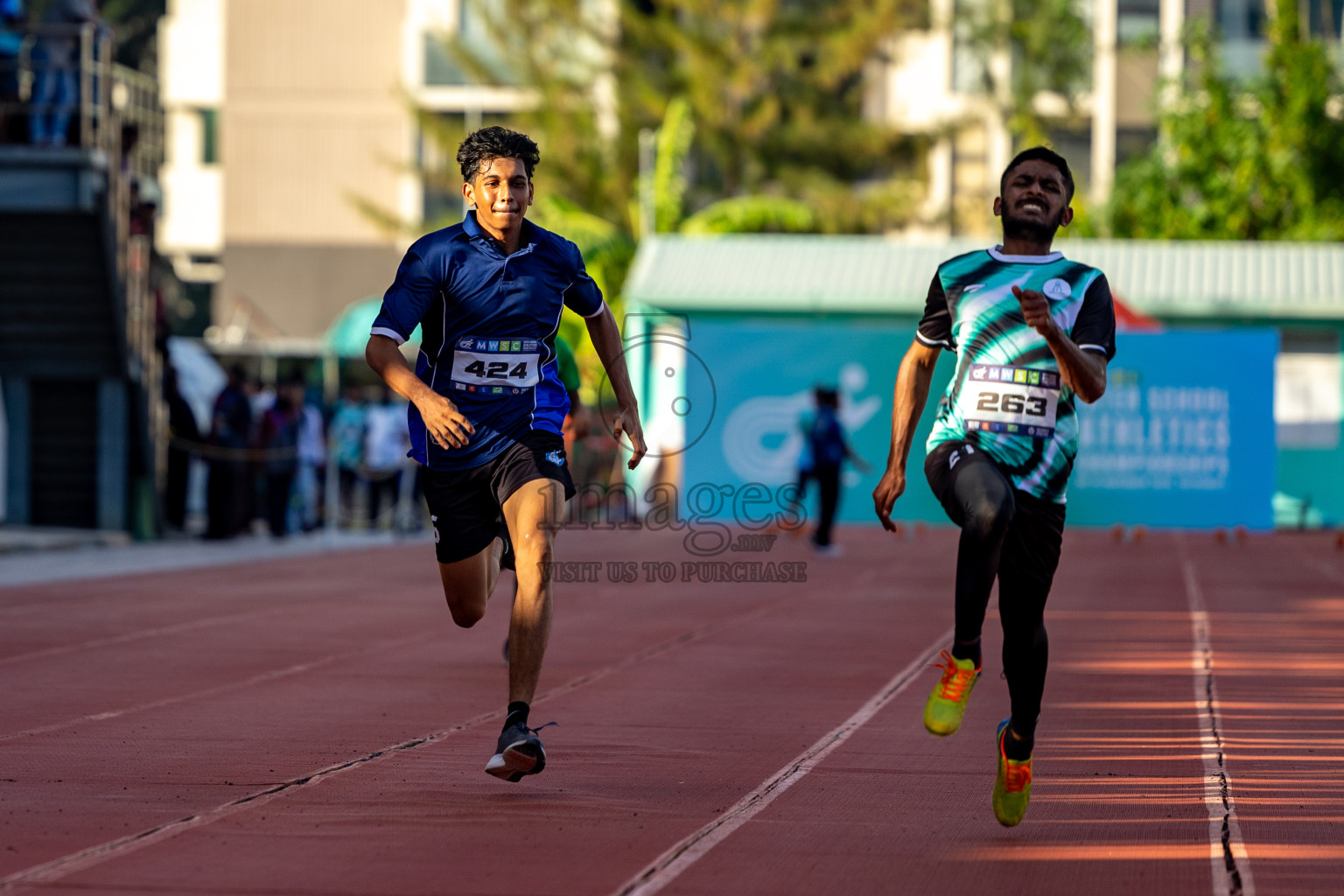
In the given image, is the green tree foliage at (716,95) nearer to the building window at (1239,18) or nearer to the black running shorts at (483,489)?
the building window at (1239,18)

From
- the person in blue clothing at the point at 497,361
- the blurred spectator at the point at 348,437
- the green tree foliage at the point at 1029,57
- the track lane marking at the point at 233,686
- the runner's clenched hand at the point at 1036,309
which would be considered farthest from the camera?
the green tree foliage at the point at 1029,57

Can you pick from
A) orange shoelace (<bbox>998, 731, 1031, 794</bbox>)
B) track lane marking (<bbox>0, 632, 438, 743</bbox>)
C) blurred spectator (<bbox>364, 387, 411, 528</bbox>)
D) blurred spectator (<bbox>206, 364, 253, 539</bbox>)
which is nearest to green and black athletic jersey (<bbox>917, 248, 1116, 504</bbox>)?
orange shoelace (<bbox>998, 731, 1031, 794</bbox>)

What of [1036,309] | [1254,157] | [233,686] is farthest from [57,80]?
[1254,157]

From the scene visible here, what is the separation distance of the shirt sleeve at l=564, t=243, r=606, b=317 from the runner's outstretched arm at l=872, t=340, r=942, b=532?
128cm

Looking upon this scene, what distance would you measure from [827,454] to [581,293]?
14133mm

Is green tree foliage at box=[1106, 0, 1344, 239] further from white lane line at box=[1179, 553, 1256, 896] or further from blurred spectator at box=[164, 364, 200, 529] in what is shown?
white lane line at box=[1179, 553, 1256, 896]

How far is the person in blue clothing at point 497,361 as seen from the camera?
6.48 meters

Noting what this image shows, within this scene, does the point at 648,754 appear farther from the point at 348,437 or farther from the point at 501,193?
the point at 348,437

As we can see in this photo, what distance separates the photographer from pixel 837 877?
206 inches

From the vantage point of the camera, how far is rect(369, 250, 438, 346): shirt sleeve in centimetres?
649

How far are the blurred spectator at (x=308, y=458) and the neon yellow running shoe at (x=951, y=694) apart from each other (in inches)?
705

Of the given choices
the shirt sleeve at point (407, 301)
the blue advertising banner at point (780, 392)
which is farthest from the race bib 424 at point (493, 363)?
the blue advertising banner at point (780, 392)

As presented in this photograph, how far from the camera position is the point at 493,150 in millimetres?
6629

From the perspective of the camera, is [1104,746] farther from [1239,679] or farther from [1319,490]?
[1319,490]
